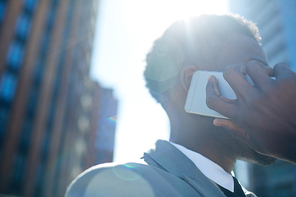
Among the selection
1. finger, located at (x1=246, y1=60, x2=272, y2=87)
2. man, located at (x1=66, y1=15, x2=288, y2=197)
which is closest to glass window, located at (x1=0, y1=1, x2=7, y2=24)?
man, located at (x1=66, y1=15, x2=288, y2=197)

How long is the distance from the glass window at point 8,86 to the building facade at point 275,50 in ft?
90.7

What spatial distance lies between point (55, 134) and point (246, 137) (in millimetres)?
26958

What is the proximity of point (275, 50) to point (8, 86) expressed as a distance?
35995 mm

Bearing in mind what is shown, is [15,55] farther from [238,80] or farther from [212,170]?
[238,80]

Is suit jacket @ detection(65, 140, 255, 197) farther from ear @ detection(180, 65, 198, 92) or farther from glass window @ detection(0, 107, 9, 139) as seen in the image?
glass window @ detection(0, 107, 9, 139)

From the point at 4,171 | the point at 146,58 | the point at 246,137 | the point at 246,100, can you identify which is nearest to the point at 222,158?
the point at 246,137

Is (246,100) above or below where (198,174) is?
above

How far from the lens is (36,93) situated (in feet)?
70.4

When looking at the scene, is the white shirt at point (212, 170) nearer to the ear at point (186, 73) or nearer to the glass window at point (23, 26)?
the ear at point (186, 73)

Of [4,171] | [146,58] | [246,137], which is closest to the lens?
[246,137]

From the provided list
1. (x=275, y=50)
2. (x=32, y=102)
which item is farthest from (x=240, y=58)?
(x=275, y=50)

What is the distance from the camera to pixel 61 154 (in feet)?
91.6

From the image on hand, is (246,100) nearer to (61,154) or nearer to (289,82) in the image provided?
(289,82)

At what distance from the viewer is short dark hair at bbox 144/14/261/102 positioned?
2168mm
